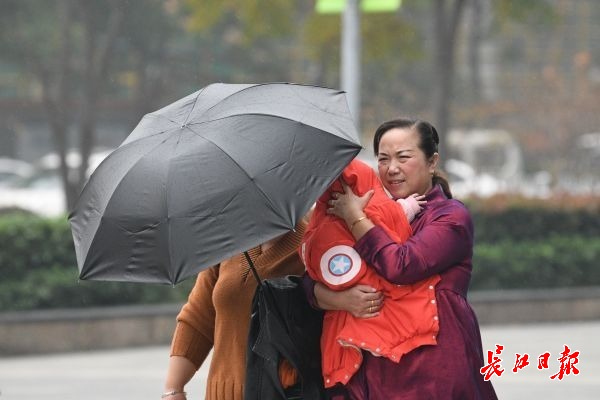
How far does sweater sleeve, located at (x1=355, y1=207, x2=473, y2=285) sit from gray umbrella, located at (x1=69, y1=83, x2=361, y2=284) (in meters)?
0.20

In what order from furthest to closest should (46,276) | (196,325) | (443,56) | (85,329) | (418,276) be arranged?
(443,56), (46,276), (85,329), (196,325), (418,276)

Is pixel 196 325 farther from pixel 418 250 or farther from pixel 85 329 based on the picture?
pixel 85 329

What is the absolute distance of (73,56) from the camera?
13789 mm

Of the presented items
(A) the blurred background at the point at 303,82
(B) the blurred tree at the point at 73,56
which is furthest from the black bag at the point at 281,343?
(B) the blurred tree at the point at 73,56

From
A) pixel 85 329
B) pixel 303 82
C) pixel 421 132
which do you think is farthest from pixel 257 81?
pixel 421 132

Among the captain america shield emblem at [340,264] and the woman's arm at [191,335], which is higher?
the captain america shield emblem at [340,264]

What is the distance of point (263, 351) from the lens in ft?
11.2

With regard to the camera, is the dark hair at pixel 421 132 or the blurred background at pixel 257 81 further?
the blurred background at pixel 257 81

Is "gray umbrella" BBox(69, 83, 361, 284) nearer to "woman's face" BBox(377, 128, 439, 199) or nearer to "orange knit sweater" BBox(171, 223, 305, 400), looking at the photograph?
"woman's face" BBox(377, 128, 439, 199)

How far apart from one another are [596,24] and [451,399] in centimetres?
1898

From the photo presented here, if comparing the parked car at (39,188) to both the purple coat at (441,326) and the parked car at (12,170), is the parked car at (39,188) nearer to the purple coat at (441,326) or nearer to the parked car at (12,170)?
the parked car at (12,170)

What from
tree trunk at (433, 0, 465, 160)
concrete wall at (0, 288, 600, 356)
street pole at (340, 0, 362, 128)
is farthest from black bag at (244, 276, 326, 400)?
tree trunk at (433, 0, 465, 160)

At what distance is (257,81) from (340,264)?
38.1 ft

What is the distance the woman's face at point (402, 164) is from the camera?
135 inches
